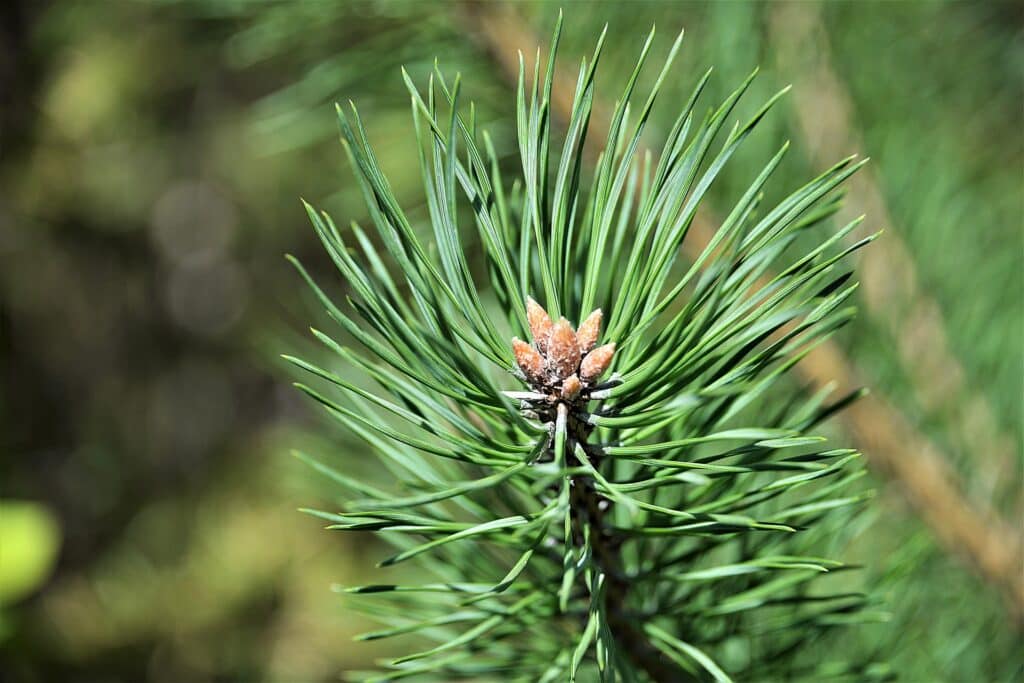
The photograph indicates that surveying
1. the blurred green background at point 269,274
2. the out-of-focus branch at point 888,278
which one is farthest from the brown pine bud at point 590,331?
the out-of-focus branch at point 888,278

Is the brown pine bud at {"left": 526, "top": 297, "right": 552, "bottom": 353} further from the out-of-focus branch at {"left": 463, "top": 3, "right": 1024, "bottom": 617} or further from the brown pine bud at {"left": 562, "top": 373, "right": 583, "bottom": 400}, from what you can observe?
the out-of-focus branch at {"left": 463, "top": 3, "right": 1024, "bottom": 617}

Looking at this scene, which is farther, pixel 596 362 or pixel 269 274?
pixel 269 274

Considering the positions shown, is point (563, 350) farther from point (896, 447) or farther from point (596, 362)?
point (896, 447)

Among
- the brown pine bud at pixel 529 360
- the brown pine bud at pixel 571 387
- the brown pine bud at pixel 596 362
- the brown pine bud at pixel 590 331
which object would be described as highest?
the brown pine bud at pixel 590 331

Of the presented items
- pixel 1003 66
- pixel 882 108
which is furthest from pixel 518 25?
pixel 1003 66

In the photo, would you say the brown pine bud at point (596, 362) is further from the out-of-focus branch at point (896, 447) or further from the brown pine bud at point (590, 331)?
the out-of-focus branch at point (896, 447)

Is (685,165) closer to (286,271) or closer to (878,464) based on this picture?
(878,464)

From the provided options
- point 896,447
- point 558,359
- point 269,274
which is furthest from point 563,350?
point 269,274
